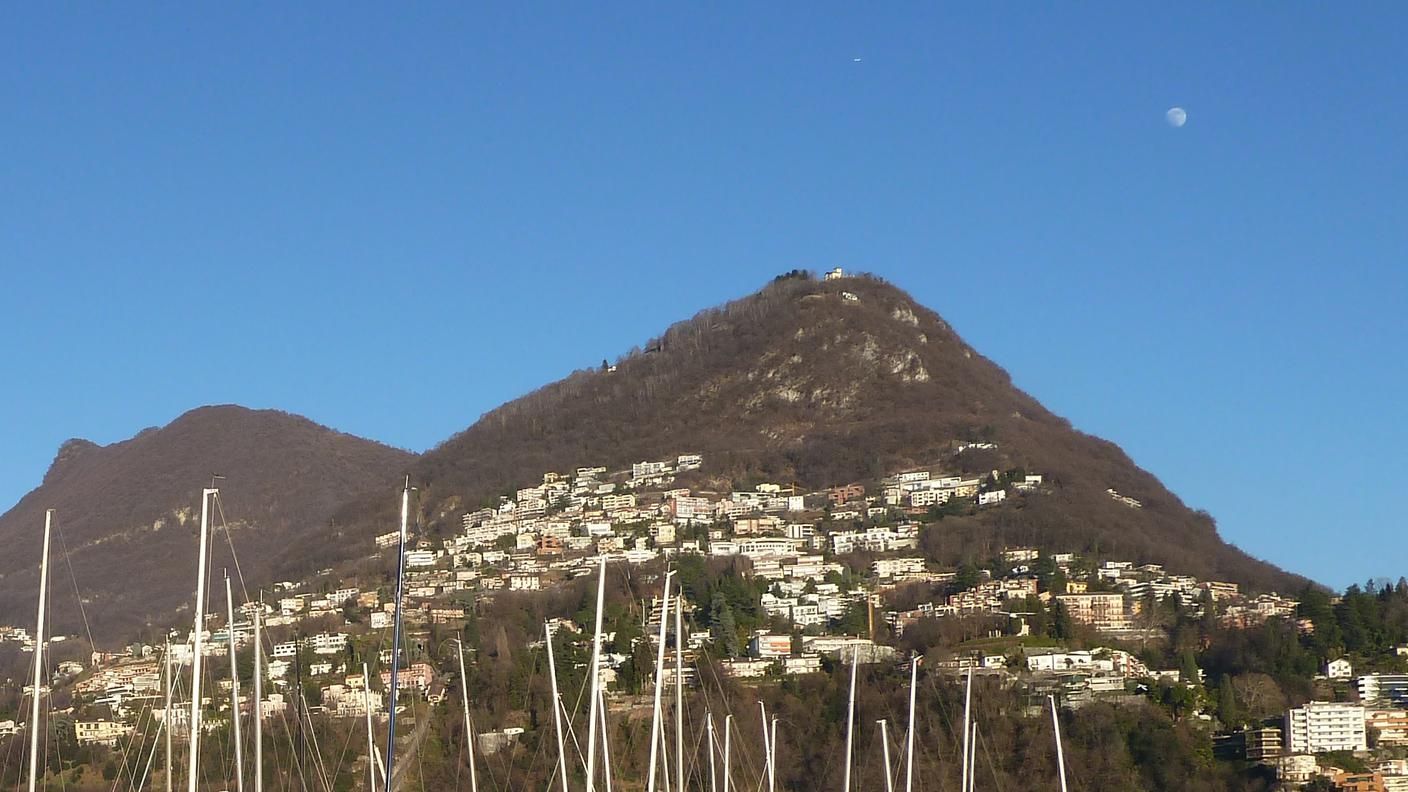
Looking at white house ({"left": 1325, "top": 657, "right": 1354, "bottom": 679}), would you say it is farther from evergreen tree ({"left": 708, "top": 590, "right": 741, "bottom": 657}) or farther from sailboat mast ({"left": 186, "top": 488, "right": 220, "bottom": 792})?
sailboat mast ({"left": 186, "top": 488, "right": 220, "bottom": 792})

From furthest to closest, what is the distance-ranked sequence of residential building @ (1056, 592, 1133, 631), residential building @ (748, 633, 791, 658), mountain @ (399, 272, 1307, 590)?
mountain @ (399, 272, 1307, 590)
residential building @ (1056, 592, 1133, 631)
residential building @ (748, 633, 791, 658)

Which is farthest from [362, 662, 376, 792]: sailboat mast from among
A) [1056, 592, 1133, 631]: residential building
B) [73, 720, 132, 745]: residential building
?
[1056, 592, 1133, 631]: residential building

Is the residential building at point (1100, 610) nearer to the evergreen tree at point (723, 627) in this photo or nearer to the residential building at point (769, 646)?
the residential building at point (769, 646)

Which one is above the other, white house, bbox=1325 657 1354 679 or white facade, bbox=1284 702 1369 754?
white house, bbox=1325 657 1354 679

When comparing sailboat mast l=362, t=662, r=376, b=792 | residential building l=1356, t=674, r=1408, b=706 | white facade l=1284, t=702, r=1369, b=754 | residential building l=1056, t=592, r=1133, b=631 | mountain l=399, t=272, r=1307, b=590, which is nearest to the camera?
sailboat mast l=362, t=662, r=376, b=792

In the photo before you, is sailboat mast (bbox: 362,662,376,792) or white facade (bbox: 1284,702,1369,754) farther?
white facade (bbox: 1284,702,1369,754)

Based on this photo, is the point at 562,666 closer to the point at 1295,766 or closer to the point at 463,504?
the point at 1295,766

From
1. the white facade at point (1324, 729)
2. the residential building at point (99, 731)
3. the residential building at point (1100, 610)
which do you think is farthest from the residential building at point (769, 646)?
the residential building at point (99, 731)

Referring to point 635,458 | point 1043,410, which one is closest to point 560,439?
point 635,458

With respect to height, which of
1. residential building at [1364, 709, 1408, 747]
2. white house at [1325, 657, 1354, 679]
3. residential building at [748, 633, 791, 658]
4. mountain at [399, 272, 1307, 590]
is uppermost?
mountain at [399, 272, 1307, 590]

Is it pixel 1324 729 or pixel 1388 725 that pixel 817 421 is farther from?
pixel 1324 729
